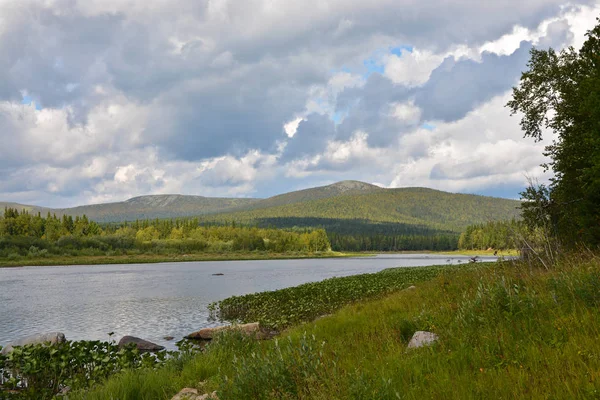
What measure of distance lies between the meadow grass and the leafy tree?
1201cm

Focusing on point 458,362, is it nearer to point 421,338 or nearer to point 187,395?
point 421,338

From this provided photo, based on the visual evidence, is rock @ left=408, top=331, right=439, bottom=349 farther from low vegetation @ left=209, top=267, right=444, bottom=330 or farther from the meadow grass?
low vegetation @ left=209, top=267, right=444, bottom=330

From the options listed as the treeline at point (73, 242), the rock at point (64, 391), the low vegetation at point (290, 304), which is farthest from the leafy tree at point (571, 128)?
the treeline at point (73, 242)

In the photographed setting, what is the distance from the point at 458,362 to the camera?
6465 mm

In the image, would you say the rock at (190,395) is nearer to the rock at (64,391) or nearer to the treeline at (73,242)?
the rock at (64,391)

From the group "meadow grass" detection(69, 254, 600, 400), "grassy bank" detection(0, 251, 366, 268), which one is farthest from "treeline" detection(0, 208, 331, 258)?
"meadow grass" detection(69, 254, 600, 400)

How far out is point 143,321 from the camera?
96.9 feet

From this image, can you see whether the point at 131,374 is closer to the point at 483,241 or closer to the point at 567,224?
the point at 567,224

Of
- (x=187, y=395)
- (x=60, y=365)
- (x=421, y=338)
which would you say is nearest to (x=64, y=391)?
(x=60, y=365)

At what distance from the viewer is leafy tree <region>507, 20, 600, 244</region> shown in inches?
782

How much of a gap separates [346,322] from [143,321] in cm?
1929

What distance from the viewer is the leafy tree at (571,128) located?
65.2 ft

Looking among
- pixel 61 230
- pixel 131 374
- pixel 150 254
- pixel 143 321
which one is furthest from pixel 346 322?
pixel 61 230

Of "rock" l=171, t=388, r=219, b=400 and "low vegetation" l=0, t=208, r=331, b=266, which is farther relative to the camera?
"low vegetation" l=0, t=208, r=331, b=266
